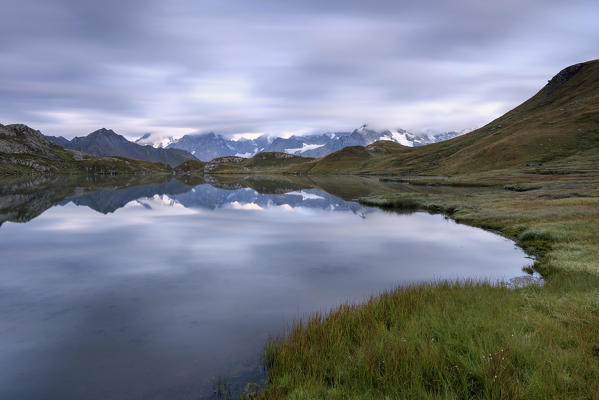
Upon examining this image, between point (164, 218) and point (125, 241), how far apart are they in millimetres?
18461

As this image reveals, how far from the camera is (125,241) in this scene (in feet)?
114

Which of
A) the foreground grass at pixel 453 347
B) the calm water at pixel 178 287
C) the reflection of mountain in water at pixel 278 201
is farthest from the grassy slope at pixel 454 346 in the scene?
the reflection of mountain in water at pixel 278 201

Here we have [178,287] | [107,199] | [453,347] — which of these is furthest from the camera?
[107,199]

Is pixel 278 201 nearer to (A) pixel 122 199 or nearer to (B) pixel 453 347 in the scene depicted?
(A) pixel 122 199

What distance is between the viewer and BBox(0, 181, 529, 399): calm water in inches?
456

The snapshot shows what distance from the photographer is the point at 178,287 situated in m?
20.5

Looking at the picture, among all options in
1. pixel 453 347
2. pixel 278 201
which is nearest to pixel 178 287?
pixel 453 347

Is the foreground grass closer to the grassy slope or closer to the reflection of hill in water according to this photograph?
the grassy slope

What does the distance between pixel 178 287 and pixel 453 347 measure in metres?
16.5

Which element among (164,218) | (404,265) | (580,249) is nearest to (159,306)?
(404,265)

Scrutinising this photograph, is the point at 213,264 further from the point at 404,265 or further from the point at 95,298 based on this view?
the point at 404,265

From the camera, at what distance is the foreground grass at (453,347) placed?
7984 mm

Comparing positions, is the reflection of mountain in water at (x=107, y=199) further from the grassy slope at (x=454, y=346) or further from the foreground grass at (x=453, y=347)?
the foreground grass at (x=453, y=347)

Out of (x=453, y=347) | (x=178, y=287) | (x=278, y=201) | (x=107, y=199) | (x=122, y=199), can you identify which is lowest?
(x=178, y=287)
